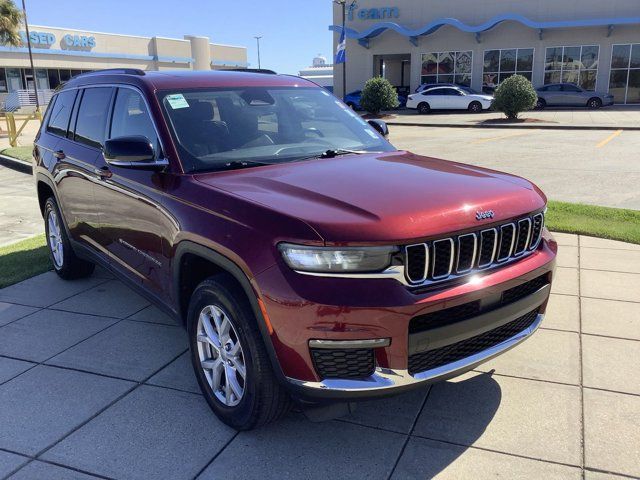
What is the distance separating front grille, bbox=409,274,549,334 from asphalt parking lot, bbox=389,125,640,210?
630 centimetres

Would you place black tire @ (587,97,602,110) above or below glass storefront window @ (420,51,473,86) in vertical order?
below

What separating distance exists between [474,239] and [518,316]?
541 mm

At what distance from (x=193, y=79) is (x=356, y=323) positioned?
2382 millimetres

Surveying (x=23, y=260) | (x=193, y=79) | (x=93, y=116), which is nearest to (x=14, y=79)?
(x=23, y=260)

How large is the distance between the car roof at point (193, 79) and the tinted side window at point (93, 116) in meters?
0.10

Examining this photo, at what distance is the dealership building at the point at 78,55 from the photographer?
41.8 meters

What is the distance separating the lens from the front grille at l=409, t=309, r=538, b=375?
8.68 ft

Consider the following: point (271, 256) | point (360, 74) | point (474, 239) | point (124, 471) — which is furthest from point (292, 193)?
point (360, 74)

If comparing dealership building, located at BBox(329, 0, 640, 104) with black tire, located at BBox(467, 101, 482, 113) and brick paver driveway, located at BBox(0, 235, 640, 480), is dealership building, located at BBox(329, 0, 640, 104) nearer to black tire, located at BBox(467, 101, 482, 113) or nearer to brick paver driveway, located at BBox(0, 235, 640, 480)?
black tire, located at BBox(467, 101, 482, 113)

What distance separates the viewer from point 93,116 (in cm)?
462

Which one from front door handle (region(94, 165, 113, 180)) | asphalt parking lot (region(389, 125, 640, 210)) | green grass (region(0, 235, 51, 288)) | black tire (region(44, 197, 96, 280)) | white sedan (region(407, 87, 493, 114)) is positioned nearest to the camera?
front door handle (region(94, 165, 113, 180))

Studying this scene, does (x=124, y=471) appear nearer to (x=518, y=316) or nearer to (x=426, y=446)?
(x=426, y=446)

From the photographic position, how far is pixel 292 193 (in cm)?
292

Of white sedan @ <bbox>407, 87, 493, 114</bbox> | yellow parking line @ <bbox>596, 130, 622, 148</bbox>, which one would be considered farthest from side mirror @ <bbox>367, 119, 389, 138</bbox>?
white sedan @ <bbox>407, 87, 493, 114</bbox>
